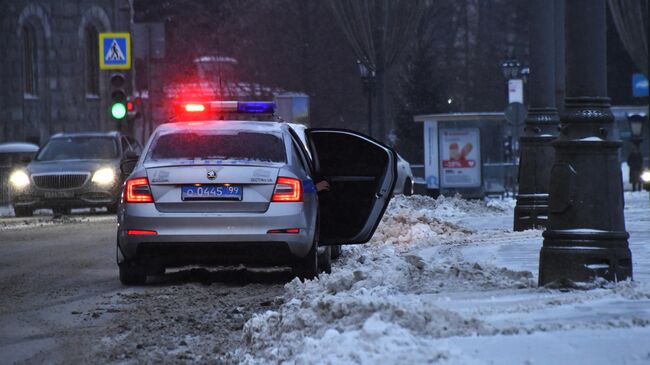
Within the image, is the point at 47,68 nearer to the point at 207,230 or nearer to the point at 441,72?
the point at 441,72

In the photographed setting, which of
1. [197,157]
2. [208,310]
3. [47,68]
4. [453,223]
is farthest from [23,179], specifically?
[47,68]

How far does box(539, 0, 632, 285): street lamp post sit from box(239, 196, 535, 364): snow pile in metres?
0.39

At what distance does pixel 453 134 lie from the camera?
3831cm

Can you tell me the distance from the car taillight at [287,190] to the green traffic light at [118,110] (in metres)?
20.4

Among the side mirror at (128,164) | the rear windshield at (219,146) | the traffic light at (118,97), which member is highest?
the traffic light at (118,97)

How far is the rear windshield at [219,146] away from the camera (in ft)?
43.4

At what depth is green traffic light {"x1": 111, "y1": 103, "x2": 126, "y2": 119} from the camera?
108ft

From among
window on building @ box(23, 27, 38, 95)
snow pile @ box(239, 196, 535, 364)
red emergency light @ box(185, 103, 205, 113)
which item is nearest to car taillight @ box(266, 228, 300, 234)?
snow pile @ box(239, 196, 535, 364)

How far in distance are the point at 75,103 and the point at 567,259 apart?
52344mm

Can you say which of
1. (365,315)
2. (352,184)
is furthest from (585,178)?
(352,184)

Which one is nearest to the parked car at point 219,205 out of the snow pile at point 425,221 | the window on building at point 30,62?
the snow pile at point 425,221

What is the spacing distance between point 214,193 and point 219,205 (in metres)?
0.11

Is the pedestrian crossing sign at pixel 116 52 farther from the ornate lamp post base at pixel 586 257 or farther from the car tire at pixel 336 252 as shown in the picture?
the ornate lamp post base at pixel 586 257

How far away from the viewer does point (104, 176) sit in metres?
28.6
